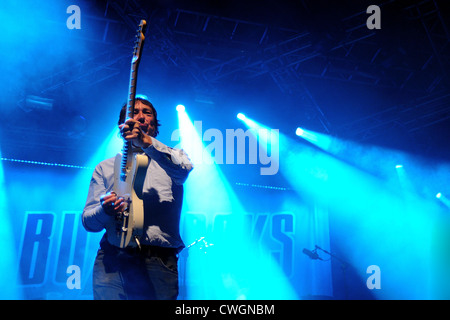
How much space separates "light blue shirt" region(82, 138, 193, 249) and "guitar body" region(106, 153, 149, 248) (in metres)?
0.07

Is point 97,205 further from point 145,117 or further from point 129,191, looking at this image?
point 145,117

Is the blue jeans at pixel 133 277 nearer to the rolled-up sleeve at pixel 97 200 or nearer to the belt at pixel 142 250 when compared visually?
the belt at pixel 142 250

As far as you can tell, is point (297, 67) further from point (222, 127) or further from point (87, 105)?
point (87, 105)

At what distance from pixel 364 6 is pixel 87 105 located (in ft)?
18.0

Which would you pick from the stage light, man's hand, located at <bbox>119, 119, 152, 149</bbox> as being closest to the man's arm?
man's hand, located at <bbox>119, 119, 152, 149</bbox>

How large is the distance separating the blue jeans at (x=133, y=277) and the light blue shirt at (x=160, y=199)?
104 mm

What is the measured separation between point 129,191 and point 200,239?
535cm

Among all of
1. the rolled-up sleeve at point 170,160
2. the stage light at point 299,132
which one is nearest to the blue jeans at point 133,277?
the rolled-up sleeve at point 170,160

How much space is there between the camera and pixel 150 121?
2475mm

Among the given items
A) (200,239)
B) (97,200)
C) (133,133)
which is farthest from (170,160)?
(200,239)

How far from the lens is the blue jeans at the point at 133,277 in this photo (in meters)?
1.98

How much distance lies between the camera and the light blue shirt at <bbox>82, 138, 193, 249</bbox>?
2.06 meters

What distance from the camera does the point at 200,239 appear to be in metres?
7.25
